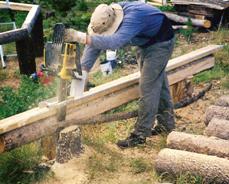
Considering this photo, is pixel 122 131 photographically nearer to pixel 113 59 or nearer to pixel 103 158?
pixel 103 158

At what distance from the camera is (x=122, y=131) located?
6.30 metres

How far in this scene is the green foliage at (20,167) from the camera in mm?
4840

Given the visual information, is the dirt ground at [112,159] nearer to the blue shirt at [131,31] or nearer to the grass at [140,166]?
the grass at [140,166]

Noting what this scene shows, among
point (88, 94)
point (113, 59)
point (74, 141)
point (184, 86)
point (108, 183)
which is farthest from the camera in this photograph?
point (113, 59)

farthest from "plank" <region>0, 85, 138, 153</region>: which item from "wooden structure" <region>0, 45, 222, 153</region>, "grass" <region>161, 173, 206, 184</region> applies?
"grass" <region>161, 173, 206, 184</region>

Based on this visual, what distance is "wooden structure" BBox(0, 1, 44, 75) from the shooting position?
794 cm

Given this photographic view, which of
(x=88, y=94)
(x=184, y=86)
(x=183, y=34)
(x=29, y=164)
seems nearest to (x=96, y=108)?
(x=88, y=94)

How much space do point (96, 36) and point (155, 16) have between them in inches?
36.2

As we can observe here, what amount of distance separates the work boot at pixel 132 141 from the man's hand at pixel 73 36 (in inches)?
59.4

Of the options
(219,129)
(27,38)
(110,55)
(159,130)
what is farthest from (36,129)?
(110,55)

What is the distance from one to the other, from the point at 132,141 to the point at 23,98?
2067 mm

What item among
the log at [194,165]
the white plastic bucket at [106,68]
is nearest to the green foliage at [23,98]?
the white plastic bucket at [106,68]

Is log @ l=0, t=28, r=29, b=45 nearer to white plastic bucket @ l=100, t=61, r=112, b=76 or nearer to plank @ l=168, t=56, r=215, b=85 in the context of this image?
white plastic bucket @ l=100, t=61, r=112, b=76

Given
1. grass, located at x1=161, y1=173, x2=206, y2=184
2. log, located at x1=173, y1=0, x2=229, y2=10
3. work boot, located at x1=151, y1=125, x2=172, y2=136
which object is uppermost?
log, located at x1=173, y1=0, x2=229, y2=10
